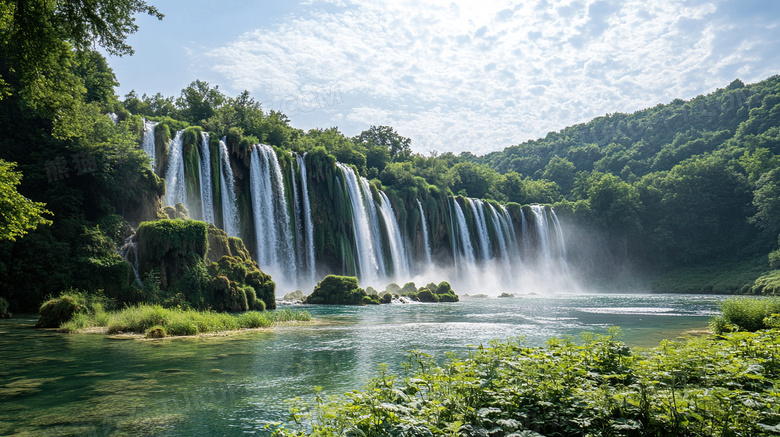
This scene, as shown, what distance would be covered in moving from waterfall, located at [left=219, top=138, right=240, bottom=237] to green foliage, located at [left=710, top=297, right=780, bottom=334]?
3040cm

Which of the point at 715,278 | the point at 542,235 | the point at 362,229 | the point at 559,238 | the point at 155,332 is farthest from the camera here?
the point at 559,238

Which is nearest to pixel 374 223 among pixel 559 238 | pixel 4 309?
pixel 4 309

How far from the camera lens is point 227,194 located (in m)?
34.2

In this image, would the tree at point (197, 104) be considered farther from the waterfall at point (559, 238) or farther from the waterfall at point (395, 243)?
the waterfall at point (559, 238)

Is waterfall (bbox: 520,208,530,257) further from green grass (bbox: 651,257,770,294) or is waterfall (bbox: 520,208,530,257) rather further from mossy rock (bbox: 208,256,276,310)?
mossy rock (bbox: 208,256,276,310)

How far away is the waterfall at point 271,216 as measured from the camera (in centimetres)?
3459

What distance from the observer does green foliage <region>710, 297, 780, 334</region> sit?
12016mm

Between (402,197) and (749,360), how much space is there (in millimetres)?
49040

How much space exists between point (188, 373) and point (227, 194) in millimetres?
27651

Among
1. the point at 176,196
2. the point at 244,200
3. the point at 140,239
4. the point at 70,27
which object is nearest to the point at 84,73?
the point at 176,196

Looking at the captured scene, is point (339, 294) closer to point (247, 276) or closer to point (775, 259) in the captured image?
point (247, 276)

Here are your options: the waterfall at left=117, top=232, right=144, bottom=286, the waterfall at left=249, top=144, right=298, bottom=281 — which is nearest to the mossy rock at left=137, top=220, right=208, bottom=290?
the waterfall at left=117, top=232, right=144, bottom=286

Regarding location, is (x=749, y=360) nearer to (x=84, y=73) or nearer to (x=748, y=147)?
(x=84, y=73)

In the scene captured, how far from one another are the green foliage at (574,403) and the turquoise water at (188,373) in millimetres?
2599
